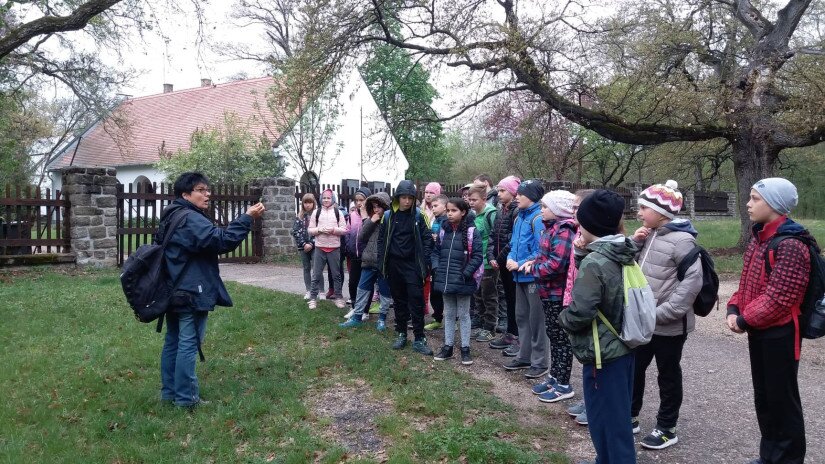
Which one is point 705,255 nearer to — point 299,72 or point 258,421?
point 258,421

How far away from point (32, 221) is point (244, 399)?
9.09 meters

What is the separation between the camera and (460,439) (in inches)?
169

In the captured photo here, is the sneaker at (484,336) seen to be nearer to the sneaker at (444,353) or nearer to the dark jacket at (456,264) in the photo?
the sneaker at (444,353)

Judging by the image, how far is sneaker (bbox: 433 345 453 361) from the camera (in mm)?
6396

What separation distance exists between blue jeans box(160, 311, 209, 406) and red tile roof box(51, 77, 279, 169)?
77.6 ft

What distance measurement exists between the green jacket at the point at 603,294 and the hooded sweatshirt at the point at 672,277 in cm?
85

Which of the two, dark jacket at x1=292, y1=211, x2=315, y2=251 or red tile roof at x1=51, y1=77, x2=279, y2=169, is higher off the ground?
red tile roof at x1=51, y1=77, x2=279, y2=169

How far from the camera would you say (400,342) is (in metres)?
6.73

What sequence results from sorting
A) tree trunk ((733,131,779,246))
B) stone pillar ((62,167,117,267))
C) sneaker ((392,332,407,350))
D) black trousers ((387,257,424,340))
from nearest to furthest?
black trousers ((387,257,424,340)) < sneaker ((392,332,407,350)) < stone pillar ((62,167,117,267)) < tree trunk ((733,131,779,246))

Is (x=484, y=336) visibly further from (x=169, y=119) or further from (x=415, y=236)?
(x=169, y=119)

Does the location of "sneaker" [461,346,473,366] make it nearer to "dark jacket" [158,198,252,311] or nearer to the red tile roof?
"dark jacket" [158,198,252,311]

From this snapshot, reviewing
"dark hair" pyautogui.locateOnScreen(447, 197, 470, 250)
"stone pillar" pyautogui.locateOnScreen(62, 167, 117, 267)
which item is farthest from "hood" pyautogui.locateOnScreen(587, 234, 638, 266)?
"stone pillar" pyautogui.locateOnScreen(62, 167, 117, 267)

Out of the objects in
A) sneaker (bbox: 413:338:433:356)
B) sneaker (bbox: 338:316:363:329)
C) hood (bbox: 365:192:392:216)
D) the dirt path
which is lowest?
the dirt path

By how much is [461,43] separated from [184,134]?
861 inches
